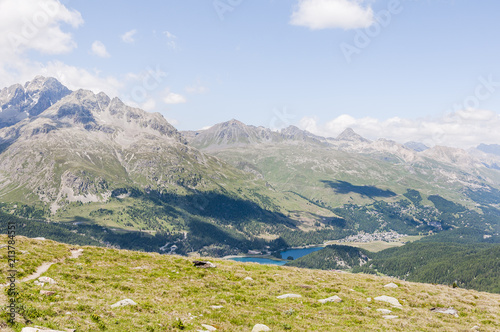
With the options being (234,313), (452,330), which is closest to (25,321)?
(234,313)

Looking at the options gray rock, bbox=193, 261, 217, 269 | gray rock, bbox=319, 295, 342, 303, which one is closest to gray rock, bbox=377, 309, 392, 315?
gray rock, bbox=319, 295, 342, 303

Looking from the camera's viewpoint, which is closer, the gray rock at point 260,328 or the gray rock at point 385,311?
the gray rock at point 260,328

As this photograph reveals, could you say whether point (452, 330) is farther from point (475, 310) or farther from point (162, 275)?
point (162, 275)

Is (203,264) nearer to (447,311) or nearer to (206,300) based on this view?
(206,300)

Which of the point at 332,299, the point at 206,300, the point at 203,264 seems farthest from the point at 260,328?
the point at 203,264

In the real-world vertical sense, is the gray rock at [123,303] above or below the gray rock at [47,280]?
above

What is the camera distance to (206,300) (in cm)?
2875

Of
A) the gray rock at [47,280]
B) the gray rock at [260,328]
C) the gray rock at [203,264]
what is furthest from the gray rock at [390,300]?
the gray rock at [47,280]

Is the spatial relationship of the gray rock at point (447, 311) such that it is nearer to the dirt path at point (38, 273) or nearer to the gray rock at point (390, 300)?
the gray rock at point (390, 300)

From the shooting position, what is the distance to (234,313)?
2531 cm

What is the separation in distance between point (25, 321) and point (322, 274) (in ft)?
136

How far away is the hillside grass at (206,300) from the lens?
22031 mm

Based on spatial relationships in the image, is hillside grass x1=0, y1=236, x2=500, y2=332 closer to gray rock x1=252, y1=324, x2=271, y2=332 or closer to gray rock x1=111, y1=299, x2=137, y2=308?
gray rock x1=252, y1=324, x2=271, y2=332

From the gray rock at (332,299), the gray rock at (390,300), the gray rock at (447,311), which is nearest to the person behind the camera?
the gray rock at (447,311)
